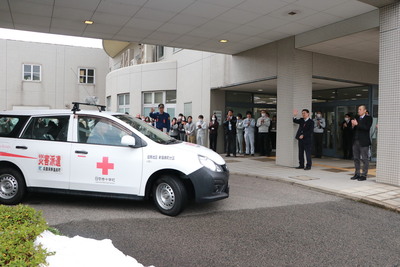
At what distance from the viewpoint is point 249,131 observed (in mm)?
14562

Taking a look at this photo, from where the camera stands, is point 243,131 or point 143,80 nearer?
point 243,131

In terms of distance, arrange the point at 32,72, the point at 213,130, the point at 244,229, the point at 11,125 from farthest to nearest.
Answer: the point at 32,72 → the point at 213,130 → the point at 11,125 → the point at 244,229

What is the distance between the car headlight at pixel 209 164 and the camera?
5.54m

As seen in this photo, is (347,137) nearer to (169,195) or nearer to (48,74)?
(169,195)

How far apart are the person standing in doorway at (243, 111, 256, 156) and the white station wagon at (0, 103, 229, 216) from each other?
862cm

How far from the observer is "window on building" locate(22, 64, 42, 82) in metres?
29.6

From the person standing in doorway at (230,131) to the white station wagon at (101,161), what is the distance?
8370 millimetres

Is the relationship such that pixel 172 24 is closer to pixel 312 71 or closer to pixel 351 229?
pixel 312 71

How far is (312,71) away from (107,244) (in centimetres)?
994

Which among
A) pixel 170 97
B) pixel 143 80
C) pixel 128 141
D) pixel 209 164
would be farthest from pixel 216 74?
pixel 128 141

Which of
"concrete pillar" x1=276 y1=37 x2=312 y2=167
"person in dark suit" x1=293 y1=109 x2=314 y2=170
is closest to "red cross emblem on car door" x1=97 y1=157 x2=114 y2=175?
"person in dark suit" x1=293 y1=109 x2=314 y2=170

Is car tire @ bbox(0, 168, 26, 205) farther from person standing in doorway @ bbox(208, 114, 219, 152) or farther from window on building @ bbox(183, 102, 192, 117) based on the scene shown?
window on building @ bbox(183, 102, 192, 117)

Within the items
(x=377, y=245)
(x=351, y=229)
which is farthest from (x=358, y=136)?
(x=377, y=245)

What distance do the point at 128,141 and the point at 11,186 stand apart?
96.8 inches
